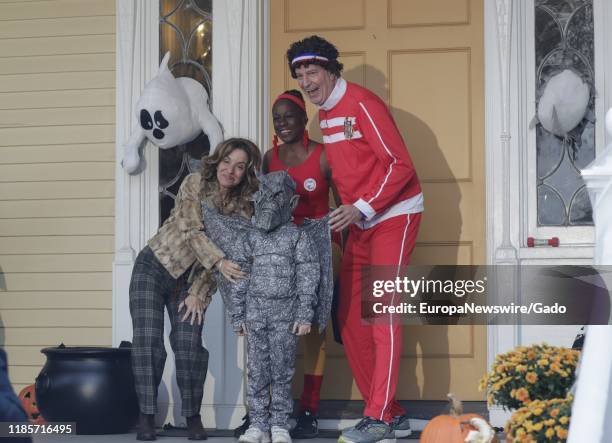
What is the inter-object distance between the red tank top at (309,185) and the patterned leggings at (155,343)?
2.60ft

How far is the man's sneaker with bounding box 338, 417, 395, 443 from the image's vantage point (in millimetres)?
5172

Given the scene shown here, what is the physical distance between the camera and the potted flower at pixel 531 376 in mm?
4008

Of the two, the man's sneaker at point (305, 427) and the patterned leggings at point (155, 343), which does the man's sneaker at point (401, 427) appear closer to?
the man's sneaker at point (305, 427)

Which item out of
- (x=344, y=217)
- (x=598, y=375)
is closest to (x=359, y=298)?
(x=344, y=217)

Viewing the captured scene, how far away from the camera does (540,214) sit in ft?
20.3

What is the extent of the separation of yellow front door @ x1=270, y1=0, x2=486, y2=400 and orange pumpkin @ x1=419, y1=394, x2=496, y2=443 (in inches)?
69.9

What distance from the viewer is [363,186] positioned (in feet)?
18.4

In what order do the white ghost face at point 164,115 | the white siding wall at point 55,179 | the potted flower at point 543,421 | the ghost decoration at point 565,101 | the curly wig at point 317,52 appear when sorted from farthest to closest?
the white siding wall at point 55,179 → the white ghost face at point 164,115 → the ghost decoration at point 565,101 → the curly wig at point 317,52 → the potted flower at point 543,421

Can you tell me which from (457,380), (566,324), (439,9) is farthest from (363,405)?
(439,9)

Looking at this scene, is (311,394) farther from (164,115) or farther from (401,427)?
(164,115)

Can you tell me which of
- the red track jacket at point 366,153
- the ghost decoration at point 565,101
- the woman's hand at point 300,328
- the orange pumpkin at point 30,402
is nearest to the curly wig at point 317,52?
the red track jacket at point 366,153

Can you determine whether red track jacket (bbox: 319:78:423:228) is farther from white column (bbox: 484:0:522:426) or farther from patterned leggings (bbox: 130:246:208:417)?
patterned leggings (bbox: 130:246:208:417)

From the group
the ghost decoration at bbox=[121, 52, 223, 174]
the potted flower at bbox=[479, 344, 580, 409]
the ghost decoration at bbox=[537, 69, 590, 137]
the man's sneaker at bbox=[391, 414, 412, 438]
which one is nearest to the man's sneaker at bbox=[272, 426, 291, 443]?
the man's sneaker at bbox=[391, 414, 412, 438]

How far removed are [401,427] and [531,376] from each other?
180 centimetres
